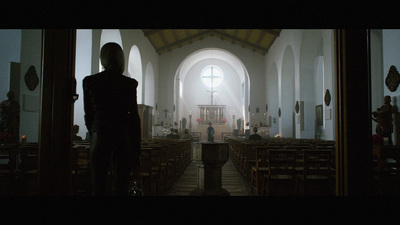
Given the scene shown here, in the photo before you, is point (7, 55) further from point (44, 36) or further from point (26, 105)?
point (44, 36)

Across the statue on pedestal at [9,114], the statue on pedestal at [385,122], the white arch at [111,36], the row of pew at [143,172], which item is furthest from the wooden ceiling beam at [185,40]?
the row of pew at [143,172]

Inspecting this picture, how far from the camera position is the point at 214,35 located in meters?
18.3

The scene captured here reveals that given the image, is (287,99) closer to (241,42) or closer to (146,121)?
(241,42)

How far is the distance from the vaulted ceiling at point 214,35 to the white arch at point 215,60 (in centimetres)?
112

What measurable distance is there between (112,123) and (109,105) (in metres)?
0.12

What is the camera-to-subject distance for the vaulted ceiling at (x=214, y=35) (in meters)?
15.9

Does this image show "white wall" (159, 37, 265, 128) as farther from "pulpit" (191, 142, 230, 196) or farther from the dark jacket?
the dark jacket

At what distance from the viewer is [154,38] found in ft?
52.1

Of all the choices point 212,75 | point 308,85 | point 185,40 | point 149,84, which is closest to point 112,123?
point 308,85

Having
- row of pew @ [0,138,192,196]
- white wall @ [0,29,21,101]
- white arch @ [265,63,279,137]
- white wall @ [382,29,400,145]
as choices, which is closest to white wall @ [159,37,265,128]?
white arch @ [265,63,279,137]

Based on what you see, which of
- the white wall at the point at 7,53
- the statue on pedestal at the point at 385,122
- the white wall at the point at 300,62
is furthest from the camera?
the white wall at the point at 300,62

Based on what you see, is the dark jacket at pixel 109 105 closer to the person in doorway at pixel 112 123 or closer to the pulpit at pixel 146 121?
the person in doorway at pixel 112 123

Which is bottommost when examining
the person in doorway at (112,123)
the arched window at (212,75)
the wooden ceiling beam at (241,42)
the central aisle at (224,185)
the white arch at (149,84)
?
the central aisle at (224,185)

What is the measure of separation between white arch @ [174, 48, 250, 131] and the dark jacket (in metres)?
17.6
